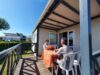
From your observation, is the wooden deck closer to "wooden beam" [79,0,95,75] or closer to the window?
"wooden beam" [79,0,95,75]

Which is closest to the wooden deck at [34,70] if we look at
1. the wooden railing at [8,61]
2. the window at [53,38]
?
the wooden railing at [8,61]

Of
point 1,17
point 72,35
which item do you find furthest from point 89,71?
point 1,17

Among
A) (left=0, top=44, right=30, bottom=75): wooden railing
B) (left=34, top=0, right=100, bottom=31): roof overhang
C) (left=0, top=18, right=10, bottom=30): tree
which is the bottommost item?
(left=0, top=44, right=30, bottom=75): wooden railing

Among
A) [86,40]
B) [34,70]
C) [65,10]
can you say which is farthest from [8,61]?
[65,10]

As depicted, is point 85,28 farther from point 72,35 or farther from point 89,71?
point 72,35

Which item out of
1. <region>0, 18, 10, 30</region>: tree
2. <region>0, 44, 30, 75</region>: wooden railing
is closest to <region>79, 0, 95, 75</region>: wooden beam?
<region>0, 44, 30, 75</region>: wooden railing

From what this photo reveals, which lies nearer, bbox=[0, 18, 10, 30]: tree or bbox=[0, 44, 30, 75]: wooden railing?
bbox=[0, 44, 30, 75]: wooden railing

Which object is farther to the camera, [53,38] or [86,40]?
[53,38]

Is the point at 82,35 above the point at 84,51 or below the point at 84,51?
above

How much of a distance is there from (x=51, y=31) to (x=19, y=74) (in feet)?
23.3

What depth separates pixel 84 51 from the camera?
1.76m

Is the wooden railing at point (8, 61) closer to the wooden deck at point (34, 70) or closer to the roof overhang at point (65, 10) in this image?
the wooden deck at point (34, 70)

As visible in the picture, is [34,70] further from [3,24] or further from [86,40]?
[3,24]

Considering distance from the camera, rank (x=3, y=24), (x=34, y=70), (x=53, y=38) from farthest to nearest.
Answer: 1. (x=3, y=24)
2. (x=53, y=38)
3. (x=34, y=70)
